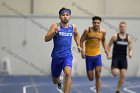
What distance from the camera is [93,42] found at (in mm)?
12078

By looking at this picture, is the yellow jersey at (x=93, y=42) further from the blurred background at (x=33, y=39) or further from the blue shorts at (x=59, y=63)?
the blurred background at (x=33, y=39)

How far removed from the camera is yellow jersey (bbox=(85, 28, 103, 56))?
12000 mm

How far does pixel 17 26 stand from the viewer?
76.6 feet

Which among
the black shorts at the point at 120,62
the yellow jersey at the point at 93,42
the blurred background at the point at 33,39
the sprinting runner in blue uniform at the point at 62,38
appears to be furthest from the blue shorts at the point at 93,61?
the blurred background at the point at 33,39

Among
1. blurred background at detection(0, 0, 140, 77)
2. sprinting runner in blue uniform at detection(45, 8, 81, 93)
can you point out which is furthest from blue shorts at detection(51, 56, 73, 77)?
blurred background at detection(0, 0, 140, 77)

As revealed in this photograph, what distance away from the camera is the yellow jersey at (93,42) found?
1200cm

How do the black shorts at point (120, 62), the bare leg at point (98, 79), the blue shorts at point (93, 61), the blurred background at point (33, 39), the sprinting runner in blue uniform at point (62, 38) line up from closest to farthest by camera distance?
the sprinting runner in blue uniform at point (62, 38) → the bare leg at point (98, 79) → the blue shorts at point (93, 61) → the black shorts at point (120, 62) → the blurred background at point (33, 39)

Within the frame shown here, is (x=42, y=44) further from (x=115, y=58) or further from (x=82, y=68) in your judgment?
(x=115, y=58)

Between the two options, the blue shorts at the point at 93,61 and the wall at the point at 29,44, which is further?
the wall at the point at 29,44

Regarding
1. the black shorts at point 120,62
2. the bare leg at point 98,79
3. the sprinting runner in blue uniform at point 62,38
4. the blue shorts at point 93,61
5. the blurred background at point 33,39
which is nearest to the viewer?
the sprinting runner in blue uniform at point 62,38

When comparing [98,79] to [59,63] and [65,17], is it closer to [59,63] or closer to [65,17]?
[59,63]

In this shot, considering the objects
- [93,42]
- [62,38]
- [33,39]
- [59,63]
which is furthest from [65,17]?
[33,39]

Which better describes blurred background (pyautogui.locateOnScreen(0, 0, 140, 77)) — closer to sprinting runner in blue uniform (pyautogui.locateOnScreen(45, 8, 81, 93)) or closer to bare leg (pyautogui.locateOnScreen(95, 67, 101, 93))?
bare leg (pyautogui.locateOnScreen(95, 67, 101, 93))

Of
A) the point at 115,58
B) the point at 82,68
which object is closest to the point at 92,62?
the point at 115,58
